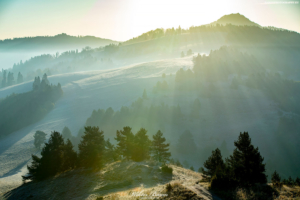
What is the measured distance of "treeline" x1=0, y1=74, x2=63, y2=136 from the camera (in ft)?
314

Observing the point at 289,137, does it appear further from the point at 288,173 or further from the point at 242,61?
the point at 242,61

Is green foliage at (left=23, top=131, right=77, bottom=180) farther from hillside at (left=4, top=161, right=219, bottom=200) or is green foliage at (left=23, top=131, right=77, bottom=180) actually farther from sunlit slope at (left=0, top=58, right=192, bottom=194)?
sunlit slope at (left=0, top=58, right=192, bottom=194)

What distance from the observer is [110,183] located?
23.0 m

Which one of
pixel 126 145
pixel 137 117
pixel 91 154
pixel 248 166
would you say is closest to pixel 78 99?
pixel 137 117

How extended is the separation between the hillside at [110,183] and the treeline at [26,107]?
86611 millimetres

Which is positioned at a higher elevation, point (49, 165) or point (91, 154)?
point (91, 154)

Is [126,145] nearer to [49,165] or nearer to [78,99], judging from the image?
[49,165]

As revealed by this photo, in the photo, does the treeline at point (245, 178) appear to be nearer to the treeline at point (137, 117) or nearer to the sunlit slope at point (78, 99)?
the sunlit slope at point (78, 99)

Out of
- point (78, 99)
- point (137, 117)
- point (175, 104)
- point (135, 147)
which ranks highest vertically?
point (78, 99)

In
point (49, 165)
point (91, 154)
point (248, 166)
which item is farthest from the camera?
point (91, 154)

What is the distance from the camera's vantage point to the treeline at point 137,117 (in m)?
86.9

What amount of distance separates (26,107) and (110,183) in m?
107

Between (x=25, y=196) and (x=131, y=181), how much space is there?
49.9 feet

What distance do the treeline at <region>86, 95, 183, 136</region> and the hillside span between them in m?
57.6
